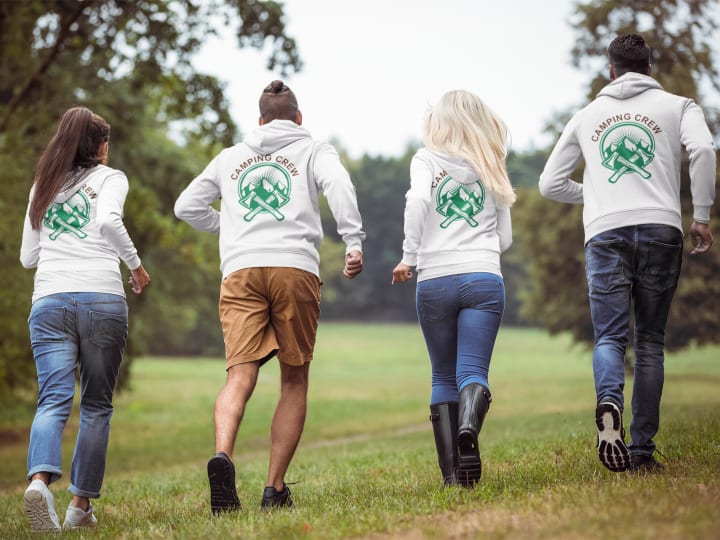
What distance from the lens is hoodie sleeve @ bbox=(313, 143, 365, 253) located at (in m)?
5.05

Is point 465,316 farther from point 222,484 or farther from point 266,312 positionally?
point 222,484

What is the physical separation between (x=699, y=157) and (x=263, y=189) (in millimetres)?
2537

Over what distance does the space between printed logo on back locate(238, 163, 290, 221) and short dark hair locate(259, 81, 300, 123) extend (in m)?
0.33

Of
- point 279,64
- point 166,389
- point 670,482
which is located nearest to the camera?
point 670,482

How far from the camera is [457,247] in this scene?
5.21 metres

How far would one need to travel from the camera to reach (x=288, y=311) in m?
5.01

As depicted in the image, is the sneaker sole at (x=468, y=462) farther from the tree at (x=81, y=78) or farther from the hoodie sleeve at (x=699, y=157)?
the tree at (x=81, y=78)

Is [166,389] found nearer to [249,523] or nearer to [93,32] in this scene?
[93,32]

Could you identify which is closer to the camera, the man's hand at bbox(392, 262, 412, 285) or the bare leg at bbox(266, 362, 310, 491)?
the man's hand at bbox(392, 262, 412, 285)

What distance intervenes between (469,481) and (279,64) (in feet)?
32.3

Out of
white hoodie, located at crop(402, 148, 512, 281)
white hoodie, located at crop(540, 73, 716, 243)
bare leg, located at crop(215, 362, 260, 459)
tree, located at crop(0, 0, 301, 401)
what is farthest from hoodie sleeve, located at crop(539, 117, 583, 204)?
tree, located at crop(0, 0, 301, 401)

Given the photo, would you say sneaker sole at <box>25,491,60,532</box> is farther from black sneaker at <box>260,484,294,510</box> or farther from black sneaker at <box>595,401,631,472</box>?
black sneaker at <box>595,401,631,472</box>

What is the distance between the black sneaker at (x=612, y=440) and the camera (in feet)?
14.9

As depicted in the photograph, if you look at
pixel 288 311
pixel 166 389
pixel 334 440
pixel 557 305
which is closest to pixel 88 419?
pixel 288 311
